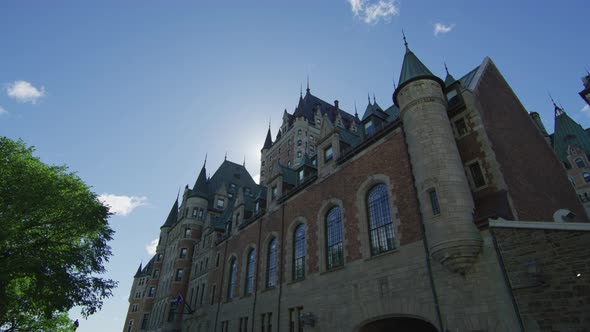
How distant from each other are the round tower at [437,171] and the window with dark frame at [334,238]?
6.44 metres

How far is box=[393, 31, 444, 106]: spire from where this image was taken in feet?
57.5

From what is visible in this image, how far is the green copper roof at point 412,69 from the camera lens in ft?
58.5

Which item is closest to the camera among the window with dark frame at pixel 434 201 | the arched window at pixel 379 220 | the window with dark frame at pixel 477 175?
the window with dark frame at pixel 434 201

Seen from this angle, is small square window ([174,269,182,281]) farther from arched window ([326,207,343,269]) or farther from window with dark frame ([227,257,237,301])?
arched window ([326,207,343,269])

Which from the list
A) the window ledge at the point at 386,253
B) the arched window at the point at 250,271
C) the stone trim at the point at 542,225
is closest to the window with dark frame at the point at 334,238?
the window ledge at the point at 386,253

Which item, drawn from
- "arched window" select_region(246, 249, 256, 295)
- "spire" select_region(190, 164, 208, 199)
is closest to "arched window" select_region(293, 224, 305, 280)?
"arched window" select_region(246, 249, 256, 295)

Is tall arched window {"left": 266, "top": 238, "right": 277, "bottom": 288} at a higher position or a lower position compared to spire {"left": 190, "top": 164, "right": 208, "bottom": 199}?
lower

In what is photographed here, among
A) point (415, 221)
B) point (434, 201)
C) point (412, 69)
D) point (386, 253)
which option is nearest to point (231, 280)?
point (386, 253)

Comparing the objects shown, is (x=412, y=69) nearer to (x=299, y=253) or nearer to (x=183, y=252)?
(x=299, y=253)

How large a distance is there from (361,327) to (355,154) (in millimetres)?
9819

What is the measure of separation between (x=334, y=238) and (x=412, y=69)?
11.1m

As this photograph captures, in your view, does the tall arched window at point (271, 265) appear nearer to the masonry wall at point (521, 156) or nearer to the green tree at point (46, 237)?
the green tree at point (46, 237)

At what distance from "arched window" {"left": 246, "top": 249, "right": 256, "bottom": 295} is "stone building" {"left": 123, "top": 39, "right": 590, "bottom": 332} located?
115 mm

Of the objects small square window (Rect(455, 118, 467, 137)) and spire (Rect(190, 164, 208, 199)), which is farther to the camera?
spire (Rect(190, 164, 208, 199))
